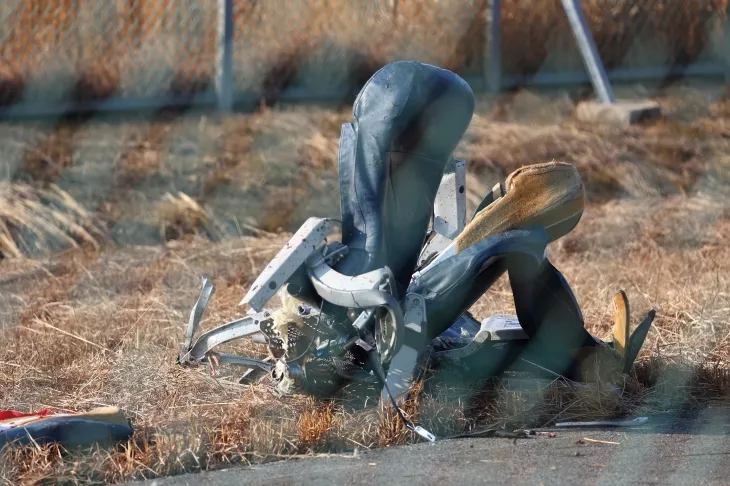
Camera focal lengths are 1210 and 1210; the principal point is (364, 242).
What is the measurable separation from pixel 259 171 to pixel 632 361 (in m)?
4.18

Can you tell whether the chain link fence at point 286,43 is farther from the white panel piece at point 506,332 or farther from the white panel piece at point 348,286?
the white panel piece at point 348,286

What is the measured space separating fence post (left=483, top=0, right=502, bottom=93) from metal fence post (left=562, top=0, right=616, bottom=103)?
0.54 metres

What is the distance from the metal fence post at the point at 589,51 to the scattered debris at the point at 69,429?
20.8ft

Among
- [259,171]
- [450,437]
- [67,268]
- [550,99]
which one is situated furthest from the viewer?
[550,99]

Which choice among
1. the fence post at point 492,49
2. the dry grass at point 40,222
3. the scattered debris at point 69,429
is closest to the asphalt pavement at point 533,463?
the scattered debris at point 69,429

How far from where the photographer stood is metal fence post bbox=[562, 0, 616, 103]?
9.20 metres

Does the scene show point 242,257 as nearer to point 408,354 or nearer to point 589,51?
point 408,354

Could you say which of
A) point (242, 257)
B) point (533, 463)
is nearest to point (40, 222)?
point (242, 257)

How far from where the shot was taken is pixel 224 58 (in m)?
8.70

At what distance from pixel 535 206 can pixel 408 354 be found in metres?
0.65

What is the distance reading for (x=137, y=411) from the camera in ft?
13.4

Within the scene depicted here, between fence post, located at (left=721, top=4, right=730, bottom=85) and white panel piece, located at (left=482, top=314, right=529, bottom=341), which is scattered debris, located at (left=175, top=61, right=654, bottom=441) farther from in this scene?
fence post, located at (left=721, top=4, right=730, bottom=85)

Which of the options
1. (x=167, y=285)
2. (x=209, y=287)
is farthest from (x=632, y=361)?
(x=167, y=285)

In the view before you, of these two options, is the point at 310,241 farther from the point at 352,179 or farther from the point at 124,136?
the point at 124,136
